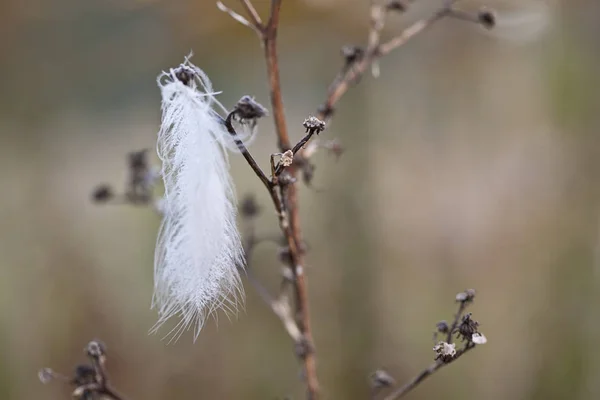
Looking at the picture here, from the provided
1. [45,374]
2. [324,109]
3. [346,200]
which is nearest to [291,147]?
[324,109]

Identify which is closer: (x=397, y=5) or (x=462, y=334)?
(x=462, y=334)

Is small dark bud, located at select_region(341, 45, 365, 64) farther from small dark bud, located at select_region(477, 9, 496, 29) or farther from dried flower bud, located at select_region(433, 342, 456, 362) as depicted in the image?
dried flower bud, located at select_region(433, 342, 456, 362)

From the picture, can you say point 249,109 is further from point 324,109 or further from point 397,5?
point 397,5

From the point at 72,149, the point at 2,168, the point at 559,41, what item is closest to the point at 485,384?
the point at 559,41

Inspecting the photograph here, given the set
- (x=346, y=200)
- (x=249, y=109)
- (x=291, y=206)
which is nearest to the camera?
(x=249, y=109)

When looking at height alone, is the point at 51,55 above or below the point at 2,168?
above

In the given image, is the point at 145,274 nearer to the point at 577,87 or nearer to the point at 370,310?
the point at 370,310

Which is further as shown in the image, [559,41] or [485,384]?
[485,384]
